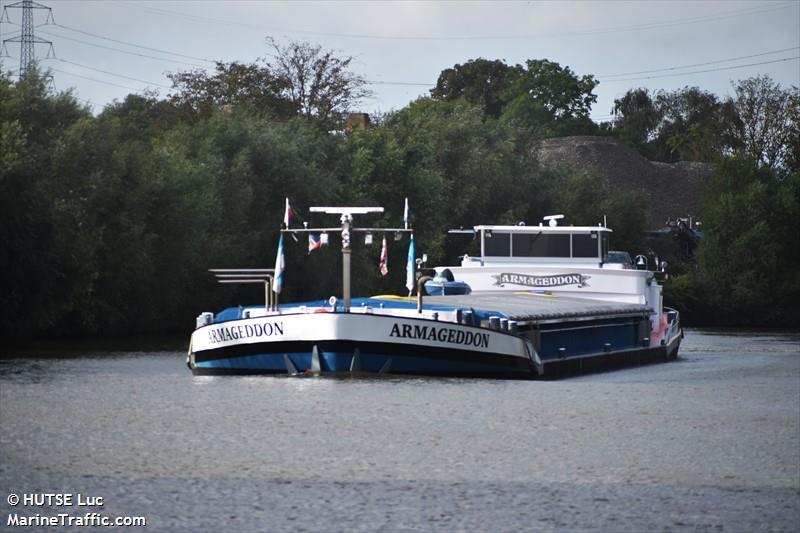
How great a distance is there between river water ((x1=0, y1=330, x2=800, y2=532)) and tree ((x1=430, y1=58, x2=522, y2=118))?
106246 mm

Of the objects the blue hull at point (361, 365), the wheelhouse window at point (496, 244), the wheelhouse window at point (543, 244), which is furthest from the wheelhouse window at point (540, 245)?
the blue hull at point (361, 365)

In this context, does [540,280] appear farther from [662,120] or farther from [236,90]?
[662,120]

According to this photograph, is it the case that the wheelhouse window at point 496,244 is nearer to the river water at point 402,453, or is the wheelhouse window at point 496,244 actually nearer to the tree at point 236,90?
the river water at point 402,453

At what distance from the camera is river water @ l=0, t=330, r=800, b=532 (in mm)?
13320

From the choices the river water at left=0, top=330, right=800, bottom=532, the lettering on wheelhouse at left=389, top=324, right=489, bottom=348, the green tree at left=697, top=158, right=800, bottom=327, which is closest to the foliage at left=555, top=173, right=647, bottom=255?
the green tree at left=697, top=158, right=800, bottom=327

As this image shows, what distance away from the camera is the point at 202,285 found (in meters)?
51.4

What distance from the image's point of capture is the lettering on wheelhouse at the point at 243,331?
26766 millimetres

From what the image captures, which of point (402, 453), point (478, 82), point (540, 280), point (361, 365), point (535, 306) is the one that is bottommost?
point (402, 453)

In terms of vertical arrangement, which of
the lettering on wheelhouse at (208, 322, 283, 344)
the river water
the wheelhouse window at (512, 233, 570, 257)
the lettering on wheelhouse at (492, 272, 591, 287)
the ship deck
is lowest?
the river water

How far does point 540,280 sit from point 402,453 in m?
20.5

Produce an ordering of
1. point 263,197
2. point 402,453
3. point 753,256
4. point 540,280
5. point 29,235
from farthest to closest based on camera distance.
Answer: point 753,256
point 263,197
point 29,235
point 540,280
point 402,453

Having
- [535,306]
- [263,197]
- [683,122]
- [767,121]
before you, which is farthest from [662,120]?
[535,306]

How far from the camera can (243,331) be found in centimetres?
2723

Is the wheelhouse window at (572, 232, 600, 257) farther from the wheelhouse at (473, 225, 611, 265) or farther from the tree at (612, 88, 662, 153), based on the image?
the tree at (612, 88, 662, 153)
